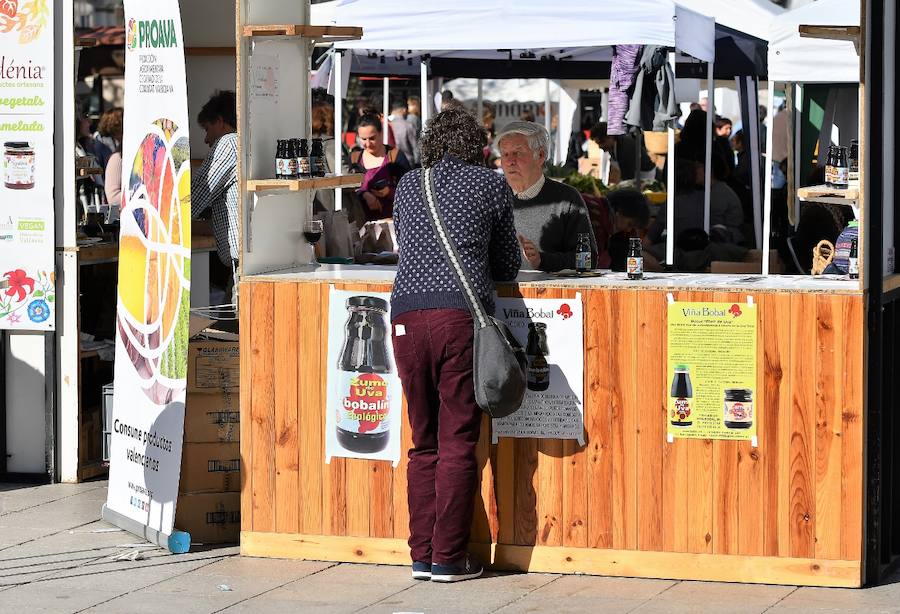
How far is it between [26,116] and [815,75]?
5.25m

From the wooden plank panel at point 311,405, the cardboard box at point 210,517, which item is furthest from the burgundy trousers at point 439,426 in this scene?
the cardboard box at point 210,517

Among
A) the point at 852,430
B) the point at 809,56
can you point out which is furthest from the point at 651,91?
the point at 852,430

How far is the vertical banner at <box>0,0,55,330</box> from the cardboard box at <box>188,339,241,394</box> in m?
1.62

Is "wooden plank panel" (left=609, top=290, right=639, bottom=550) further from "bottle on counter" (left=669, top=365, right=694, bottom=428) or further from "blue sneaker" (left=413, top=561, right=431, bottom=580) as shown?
"blue sneaker" (left=413, top=561, right=431, bottom=580)

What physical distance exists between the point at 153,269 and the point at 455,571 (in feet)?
6.42

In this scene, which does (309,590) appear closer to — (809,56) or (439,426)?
(439,426)

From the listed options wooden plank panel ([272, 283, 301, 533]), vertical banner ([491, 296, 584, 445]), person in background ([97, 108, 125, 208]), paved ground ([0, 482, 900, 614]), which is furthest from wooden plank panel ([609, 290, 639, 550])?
person in background ([97, 108, 125, 208])

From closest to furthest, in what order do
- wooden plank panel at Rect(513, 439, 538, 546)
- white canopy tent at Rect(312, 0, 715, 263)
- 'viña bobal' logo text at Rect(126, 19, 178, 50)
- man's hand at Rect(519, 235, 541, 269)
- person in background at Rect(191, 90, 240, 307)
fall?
wooden plank panel at Rect(513, 439, 538, 546)
'viña bobal' logo text at Rect(126, 19, 178, 50)
man's hand at Rect(519, 235, 541, 269)
person in background at Rect(191, 90, 240, 307)
white canopy tent at Rect(312, 0, 715, 263)

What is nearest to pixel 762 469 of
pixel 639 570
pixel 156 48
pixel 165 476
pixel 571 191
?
pixel 639 570

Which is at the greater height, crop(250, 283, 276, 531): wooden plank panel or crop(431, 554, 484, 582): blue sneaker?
crop(250, 283, 276, 531): wooden plank panel

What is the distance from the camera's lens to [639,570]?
6.26 m

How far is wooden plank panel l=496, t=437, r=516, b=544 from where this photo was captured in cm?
637

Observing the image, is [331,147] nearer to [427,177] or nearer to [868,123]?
[427,177]

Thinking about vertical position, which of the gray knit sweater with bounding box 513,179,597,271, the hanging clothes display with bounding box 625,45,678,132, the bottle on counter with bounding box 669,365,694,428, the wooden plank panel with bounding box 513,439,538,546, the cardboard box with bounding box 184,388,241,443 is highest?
the hanging clothes display with bounding box 625,45,678,132
